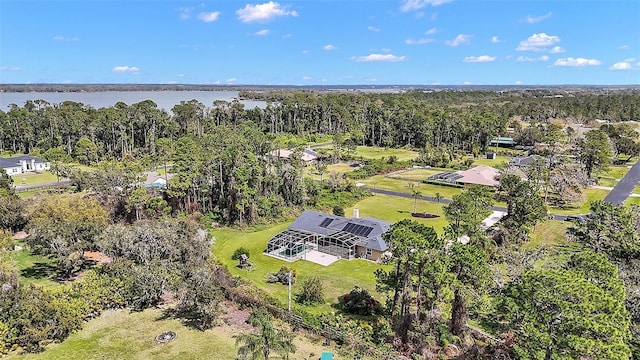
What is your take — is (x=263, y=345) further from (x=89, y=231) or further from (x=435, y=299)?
(x=89, y=231)

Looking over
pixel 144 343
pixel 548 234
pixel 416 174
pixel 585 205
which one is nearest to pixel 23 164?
pixel 144 343

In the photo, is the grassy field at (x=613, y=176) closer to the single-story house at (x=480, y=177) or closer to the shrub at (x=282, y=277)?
the single-story house at (x=480, y=177)

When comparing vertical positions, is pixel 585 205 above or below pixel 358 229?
below

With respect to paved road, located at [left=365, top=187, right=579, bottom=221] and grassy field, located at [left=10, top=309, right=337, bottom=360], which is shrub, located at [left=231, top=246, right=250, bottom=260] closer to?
grassy field, located at [left=10, top=309, right=337, bottom=360]

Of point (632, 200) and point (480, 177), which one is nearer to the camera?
point (632, 200)

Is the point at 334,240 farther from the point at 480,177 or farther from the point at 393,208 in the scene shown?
the point at 480,177

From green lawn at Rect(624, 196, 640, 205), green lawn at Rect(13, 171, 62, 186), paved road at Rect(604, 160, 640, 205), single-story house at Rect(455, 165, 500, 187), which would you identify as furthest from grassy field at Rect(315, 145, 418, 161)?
green lawn at Rect(13, 171, 62, 186)

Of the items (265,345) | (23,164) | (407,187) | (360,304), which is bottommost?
(407,187)
